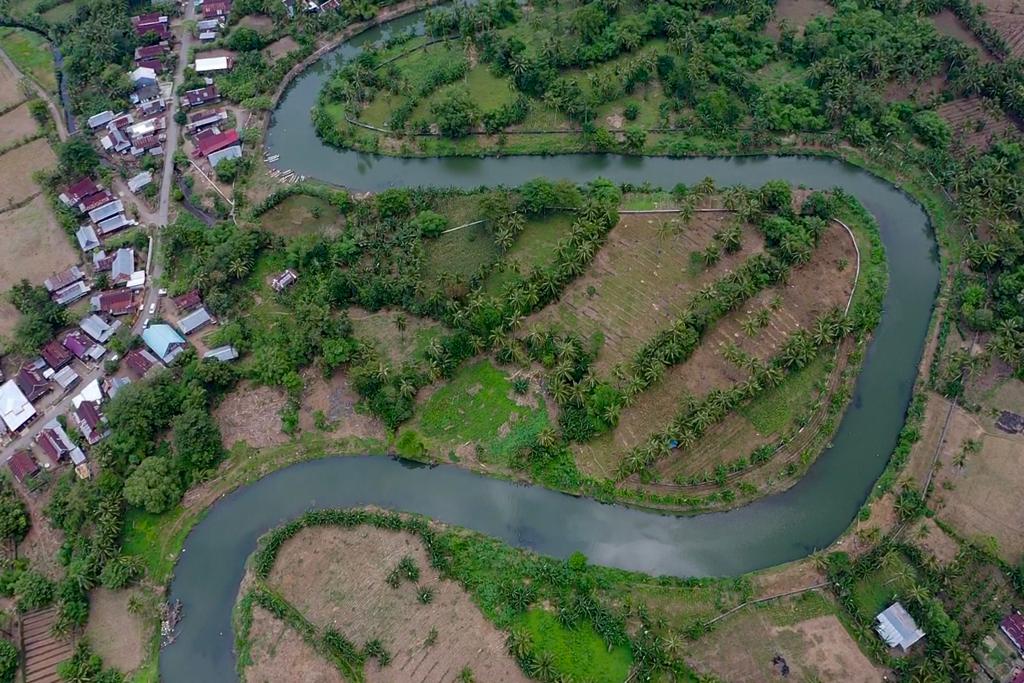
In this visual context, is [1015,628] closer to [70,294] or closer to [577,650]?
[577,650]

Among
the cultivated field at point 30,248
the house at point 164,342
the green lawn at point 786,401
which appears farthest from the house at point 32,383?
the green lawn at point 786,401

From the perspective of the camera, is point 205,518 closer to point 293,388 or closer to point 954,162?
point 293,388

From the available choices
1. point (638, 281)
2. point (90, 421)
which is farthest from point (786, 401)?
point (90, 421)

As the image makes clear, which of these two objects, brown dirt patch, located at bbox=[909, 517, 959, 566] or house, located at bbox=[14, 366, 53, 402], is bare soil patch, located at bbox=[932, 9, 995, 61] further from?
house, located at bbox=[14, 366, 53, 402]

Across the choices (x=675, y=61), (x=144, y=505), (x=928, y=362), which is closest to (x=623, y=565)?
(x=928, y=362)

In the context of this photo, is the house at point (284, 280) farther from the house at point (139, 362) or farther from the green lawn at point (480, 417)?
the green lawn at point (480, 417)
